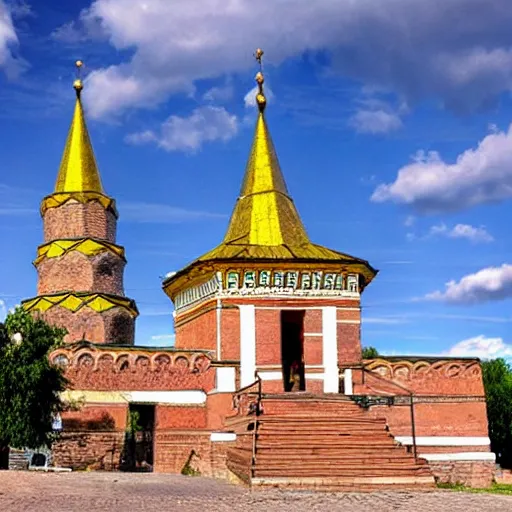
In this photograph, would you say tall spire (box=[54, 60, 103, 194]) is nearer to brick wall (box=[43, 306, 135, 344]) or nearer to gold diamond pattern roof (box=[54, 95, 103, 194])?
gold diamond pattern roof (box=[54, 95, 103, 194])

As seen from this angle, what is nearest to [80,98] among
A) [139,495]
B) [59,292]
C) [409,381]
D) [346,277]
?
[59,292]

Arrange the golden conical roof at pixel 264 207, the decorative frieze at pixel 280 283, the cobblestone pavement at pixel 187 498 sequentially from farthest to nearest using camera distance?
the golden conical roof at pixel 264 207, the decorative frieze at pixel 280 283, the cobblestone pavement at pixel 187 498

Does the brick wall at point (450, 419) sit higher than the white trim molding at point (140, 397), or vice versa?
the white trim molding at point (140, 397)

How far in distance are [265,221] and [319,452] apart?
10.2 meters

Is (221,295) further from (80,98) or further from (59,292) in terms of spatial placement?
(80,98)

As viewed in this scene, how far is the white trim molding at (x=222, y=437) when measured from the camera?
2202cm

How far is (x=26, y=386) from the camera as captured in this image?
20.8 meters

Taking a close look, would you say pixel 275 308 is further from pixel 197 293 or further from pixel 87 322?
pixel 87 322

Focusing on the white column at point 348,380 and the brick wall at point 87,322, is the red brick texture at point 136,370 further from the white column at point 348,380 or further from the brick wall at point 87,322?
the brick wall at point 87,322

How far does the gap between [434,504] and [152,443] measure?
37.6 feet

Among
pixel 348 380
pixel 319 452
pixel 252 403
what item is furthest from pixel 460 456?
pixel 319 452

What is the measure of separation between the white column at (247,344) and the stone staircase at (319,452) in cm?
328

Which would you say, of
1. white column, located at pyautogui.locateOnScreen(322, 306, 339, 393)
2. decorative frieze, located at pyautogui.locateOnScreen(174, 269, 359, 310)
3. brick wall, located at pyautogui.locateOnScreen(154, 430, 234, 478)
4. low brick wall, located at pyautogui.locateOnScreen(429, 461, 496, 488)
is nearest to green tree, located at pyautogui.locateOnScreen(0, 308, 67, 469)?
brick wall, located at pyautogui.locateOnScreen(154, 430, 234, 478)

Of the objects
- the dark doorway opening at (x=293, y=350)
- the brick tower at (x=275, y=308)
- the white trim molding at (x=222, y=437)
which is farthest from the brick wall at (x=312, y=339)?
the white trim molding at (x=222, y=437)
